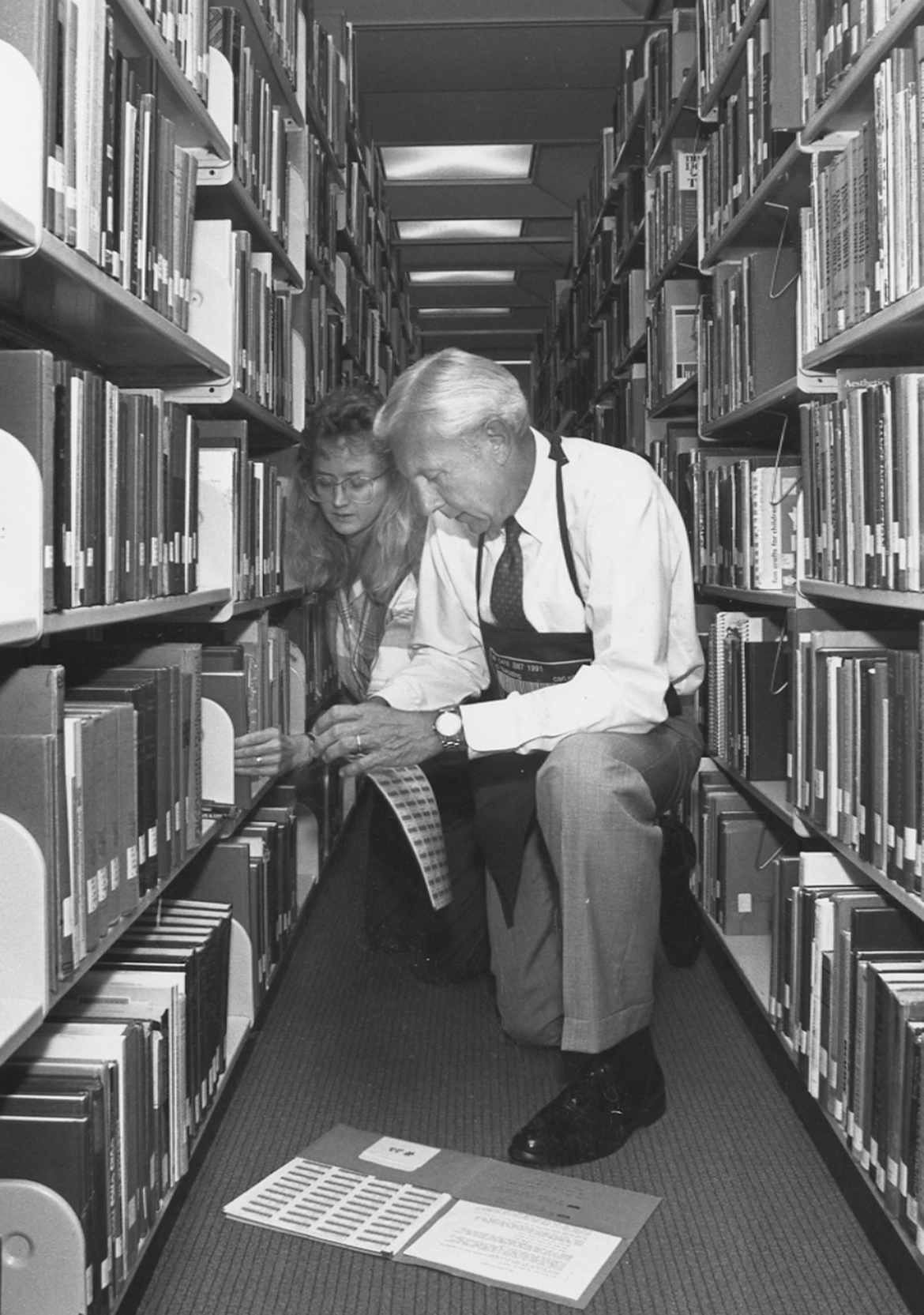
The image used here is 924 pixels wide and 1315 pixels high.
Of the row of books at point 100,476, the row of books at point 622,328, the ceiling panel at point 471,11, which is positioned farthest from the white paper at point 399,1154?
the ceiling panel at point 471,11

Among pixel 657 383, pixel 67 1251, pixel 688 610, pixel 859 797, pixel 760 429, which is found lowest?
pixel 67 1251

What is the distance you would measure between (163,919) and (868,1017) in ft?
3.16

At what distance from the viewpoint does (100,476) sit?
134cm

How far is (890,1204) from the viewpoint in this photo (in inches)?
55.3

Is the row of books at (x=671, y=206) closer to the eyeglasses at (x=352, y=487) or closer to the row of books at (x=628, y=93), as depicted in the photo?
the row of books at (x=628, y=93)

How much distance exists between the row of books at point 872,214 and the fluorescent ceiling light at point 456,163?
458 cm

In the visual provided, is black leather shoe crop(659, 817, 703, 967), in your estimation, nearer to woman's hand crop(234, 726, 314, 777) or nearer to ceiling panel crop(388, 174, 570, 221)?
woman's hand crop(234, 726, 314, 777)

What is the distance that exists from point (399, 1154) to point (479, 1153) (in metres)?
0.11

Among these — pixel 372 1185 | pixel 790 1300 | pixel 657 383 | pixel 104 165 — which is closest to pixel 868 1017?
pixel 790 1300

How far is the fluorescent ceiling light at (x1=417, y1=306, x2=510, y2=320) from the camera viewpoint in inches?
385

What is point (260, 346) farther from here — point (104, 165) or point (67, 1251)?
point (67, 1251)

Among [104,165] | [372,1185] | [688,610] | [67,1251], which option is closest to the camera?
[67,1251]

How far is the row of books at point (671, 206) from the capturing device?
322cm

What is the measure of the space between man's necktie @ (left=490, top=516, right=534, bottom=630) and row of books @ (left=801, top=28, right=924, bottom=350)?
0.54 metres
